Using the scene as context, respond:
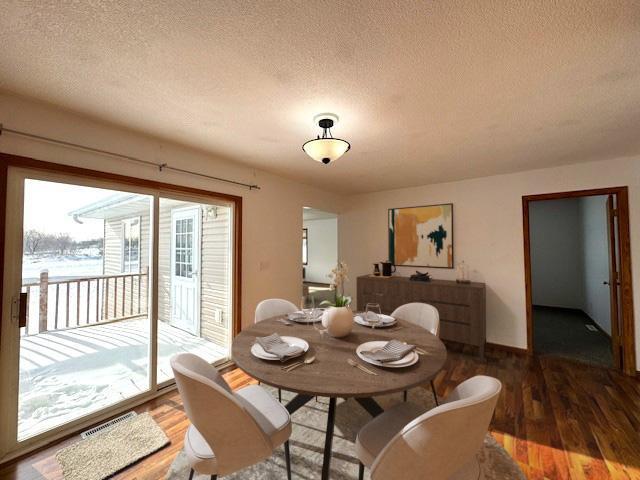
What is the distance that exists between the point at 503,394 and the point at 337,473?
1824 millimetres

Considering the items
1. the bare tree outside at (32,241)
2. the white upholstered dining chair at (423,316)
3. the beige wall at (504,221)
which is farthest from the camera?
the beige wall at (504,221)

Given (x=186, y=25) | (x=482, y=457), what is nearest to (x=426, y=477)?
(x=482, y=457)

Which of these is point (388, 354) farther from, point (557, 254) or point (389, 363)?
point (557, 254)

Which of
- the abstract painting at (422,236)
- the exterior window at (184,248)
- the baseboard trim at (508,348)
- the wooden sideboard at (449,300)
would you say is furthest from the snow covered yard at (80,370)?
the baseboard trim at (508,348)

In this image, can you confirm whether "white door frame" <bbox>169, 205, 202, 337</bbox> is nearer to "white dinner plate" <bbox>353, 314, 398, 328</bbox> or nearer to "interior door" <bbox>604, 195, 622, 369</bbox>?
"white dinner plate" <bbox>353, 314, 398, 328</bbox>

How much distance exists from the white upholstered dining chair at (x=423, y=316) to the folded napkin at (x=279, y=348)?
116cm

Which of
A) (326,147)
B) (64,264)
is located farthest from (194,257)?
(326,147)

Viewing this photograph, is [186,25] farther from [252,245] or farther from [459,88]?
[252,245]

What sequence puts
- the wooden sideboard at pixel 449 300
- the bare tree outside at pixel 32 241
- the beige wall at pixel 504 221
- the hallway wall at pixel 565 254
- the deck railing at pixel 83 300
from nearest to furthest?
1. the bare tree outside at pixel 32 241
2. the deck railing at pixel 83 300
3. the beige wall at pixel 504 221
4. the wooden sideboard at pixel 449 300
5. the hallway wall at pixel 565 254

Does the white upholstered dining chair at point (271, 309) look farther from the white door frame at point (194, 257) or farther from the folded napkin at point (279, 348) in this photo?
the white door frame at point (194, 257)

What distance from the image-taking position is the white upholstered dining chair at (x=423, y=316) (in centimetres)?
213

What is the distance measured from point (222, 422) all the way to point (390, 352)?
845 millimetres

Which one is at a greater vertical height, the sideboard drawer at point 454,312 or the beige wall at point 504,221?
the beige wall at point 504,221

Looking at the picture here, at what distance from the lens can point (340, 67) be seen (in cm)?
146
